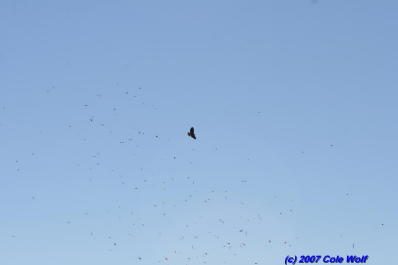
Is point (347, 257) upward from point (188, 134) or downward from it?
downward

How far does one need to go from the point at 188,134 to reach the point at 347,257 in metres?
27.1

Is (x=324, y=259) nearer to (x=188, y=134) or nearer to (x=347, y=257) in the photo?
(x=347, y=257)

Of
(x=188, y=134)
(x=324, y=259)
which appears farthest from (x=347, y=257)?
(x=188, y=134)

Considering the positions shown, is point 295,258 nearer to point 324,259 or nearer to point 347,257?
point 324,259

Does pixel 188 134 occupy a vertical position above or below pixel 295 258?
above

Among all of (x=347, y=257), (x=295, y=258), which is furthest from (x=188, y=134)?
(x=347, y=257)

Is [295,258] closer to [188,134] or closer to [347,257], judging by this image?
[347,257]

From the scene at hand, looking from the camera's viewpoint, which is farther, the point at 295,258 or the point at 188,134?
the point at 295,258

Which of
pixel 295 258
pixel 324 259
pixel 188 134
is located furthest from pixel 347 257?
pixel 188 134

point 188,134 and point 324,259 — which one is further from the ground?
point 188,134

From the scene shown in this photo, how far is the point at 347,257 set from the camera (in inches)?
1417

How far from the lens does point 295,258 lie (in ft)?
117

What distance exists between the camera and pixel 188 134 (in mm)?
21984

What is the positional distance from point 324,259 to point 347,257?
2826mm
